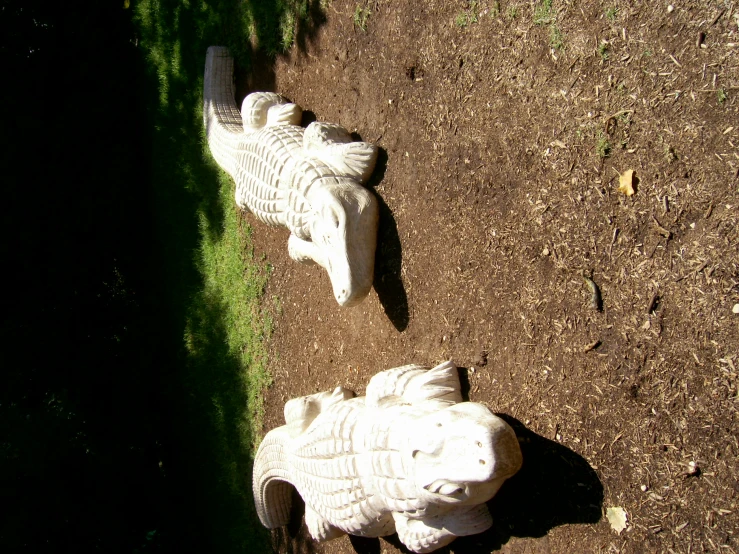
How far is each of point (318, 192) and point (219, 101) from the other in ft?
8.99

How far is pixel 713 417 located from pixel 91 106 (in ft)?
23.9

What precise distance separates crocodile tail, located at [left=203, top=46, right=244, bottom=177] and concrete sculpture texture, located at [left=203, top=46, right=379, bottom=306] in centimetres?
88

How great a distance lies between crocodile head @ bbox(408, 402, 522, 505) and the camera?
6.68 feet

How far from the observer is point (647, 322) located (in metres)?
2.03

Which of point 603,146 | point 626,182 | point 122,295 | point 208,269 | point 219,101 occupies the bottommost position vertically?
point 122,295

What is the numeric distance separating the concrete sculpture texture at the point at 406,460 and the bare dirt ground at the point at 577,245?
272mm

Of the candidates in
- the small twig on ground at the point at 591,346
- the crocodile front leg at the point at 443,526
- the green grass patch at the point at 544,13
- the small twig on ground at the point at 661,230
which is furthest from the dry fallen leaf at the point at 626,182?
the crocodile front leg at the point at 443,526

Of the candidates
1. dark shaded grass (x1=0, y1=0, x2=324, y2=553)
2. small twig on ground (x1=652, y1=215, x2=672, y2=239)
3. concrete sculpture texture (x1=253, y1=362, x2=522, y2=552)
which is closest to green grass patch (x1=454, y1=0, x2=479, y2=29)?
small twig on ground (x1=652, y1=215, x2=672, y2=239)

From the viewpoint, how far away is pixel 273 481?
423cm

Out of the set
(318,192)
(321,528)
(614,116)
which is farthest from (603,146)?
(321,528)

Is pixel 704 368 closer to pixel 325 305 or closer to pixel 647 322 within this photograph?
pixel 647 322

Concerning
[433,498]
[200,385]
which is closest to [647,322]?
[433,498]

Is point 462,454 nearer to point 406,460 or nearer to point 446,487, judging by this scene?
point 446,487

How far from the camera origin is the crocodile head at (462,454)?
204 centimetres
